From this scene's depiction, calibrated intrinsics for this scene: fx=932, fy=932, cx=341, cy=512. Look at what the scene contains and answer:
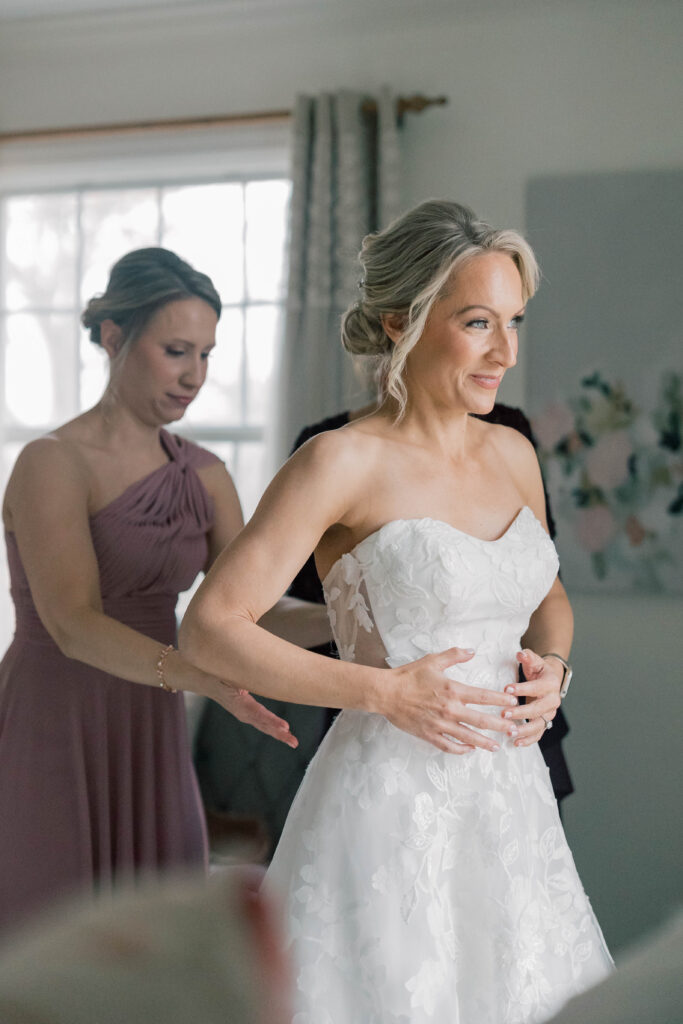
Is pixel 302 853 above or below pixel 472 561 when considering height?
below

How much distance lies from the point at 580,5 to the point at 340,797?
2450 mm

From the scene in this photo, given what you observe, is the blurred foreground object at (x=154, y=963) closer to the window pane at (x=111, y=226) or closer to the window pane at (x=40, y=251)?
the window pane at (x=111, y=226)

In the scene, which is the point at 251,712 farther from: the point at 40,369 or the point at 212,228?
the point at 40,369

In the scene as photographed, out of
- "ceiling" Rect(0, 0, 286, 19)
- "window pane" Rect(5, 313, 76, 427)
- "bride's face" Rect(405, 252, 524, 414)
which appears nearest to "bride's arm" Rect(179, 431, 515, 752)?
"bride's face" Rect(405, 252, 524, 414)

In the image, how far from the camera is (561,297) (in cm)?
278

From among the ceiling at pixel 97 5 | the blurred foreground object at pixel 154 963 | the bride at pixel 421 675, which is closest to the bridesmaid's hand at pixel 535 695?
the bride at pixel 421 675

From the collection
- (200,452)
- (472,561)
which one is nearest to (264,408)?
(200,452)

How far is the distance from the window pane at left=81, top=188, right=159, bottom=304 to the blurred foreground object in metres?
3.27

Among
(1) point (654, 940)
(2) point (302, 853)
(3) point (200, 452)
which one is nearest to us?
(1) point (654, 940)

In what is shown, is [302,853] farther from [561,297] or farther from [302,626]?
[561,297]

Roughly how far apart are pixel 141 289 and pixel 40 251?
2.03m

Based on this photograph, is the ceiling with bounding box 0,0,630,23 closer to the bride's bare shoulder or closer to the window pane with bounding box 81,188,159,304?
the window pane with bounding box 81,188,159,304

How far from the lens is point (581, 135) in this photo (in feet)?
9.04

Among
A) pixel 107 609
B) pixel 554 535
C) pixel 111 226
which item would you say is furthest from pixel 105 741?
pixel 111 226
